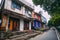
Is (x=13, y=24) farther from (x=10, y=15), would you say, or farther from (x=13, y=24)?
(x=10, y=15)

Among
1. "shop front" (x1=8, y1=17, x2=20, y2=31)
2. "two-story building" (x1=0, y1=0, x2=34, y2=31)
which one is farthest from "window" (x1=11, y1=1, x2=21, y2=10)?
"shop front" (x1=8, y1=17, x2=20, y2=31)

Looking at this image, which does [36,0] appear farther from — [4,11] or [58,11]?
[4,11]

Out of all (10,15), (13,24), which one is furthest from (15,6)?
(10,15)

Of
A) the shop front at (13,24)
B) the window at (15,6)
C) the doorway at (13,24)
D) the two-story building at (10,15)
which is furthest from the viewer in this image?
the window at (15,6)

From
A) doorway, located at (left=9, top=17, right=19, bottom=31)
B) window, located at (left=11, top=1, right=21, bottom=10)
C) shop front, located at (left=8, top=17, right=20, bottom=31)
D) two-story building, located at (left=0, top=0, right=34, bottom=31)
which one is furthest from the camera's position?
window, located at (left=11, top=1, right=21, bottom=10)

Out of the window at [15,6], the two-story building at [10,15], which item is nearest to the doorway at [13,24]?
the two-story building at [10,15]

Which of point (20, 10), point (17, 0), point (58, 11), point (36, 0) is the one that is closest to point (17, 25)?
point (20, 10)

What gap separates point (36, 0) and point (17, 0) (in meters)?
3.57

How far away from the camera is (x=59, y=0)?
15211mm

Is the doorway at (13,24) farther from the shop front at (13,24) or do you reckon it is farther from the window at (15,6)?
the window at (15,6)

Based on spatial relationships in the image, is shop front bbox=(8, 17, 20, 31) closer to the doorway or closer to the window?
the doorway

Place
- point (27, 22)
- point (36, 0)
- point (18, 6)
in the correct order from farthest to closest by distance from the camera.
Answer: point (27, 22), point (18, 6), point (36, 0)

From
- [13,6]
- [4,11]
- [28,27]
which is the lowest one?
[28,27]

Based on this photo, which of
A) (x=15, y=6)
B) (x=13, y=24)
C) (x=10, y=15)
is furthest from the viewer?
(x=15, y=6)
